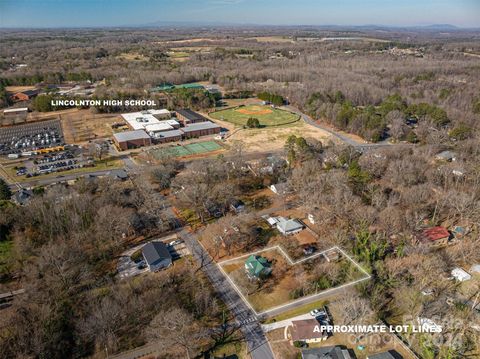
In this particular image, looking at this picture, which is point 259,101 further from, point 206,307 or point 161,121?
point 206,307

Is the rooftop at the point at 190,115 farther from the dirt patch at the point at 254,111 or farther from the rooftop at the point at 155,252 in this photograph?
the rooftop at the point at 155,252

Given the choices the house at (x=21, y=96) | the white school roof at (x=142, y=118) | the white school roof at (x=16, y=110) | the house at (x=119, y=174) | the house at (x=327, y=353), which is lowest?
the house at (x=327, y=353)

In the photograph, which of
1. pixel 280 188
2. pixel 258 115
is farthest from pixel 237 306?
pixel 258 115

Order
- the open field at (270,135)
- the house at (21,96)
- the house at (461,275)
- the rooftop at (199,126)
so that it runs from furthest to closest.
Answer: the house at (21,96) < the rooftop at (199,126) < the open field at (270,135) < the house at (461,275)

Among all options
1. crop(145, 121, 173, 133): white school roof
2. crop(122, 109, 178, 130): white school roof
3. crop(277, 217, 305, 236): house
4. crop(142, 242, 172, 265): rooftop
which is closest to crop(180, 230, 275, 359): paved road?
crop(142, 242, 172, 265): rooftop

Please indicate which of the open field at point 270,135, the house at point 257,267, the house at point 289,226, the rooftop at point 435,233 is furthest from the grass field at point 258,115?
the house at point 257,267

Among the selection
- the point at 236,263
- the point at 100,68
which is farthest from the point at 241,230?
the point at 100,68

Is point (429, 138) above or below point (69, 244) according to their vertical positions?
above
